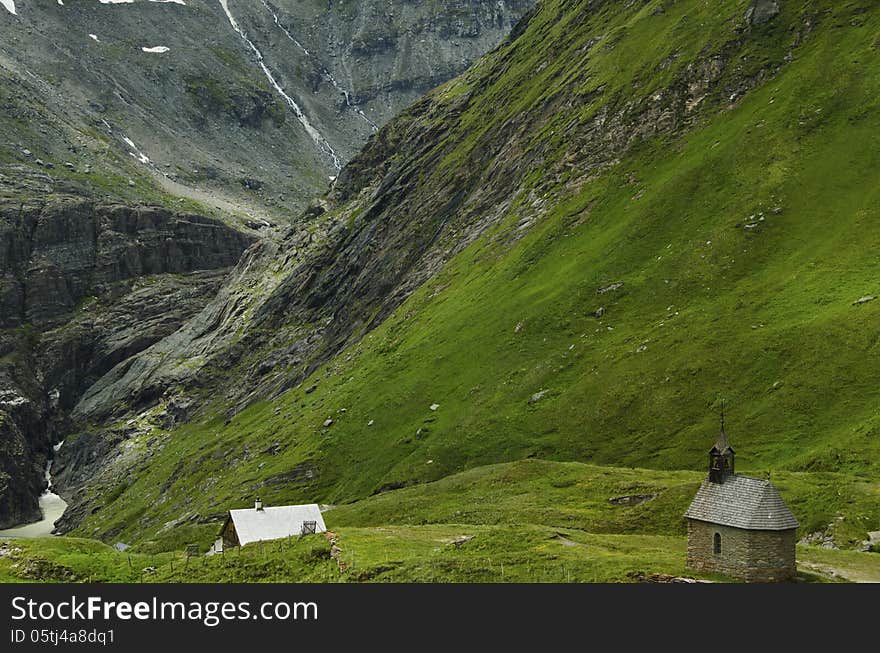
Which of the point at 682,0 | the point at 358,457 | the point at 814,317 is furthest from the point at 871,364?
the point at 682,0

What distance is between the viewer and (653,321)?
119438 mm

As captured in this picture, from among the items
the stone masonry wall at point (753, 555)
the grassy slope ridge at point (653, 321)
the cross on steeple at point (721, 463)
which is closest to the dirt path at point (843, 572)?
the stone masonry wall at point (753, 555)

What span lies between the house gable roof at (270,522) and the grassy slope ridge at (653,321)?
34.3 m

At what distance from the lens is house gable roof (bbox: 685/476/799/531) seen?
163ft

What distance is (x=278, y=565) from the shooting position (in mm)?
56250

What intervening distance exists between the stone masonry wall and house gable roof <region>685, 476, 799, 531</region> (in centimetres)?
36

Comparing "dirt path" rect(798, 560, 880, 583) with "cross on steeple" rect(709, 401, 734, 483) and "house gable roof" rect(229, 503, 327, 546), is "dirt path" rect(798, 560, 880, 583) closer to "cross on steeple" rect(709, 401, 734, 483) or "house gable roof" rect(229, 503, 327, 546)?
"cross on steeple" rect(709, 401, 734, 483)

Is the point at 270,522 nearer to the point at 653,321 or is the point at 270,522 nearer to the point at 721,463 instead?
the point at 721,463

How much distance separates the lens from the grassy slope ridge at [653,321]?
324 feet

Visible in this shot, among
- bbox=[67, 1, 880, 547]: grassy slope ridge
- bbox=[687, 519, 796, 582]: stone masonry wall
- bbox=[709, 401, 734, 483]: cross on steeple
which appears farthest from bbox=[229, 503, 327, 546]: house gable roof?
bbox=[67, 1, 880, 547]: grassy slope ridge

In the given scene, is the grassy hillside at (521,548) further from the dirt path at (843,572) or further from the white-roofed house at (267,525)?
the white-roofed house at (267,525)

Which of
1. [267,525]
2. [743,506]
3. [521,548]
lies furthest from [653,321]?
[743,506]

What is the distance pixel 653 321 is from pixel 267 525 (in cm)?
5828
